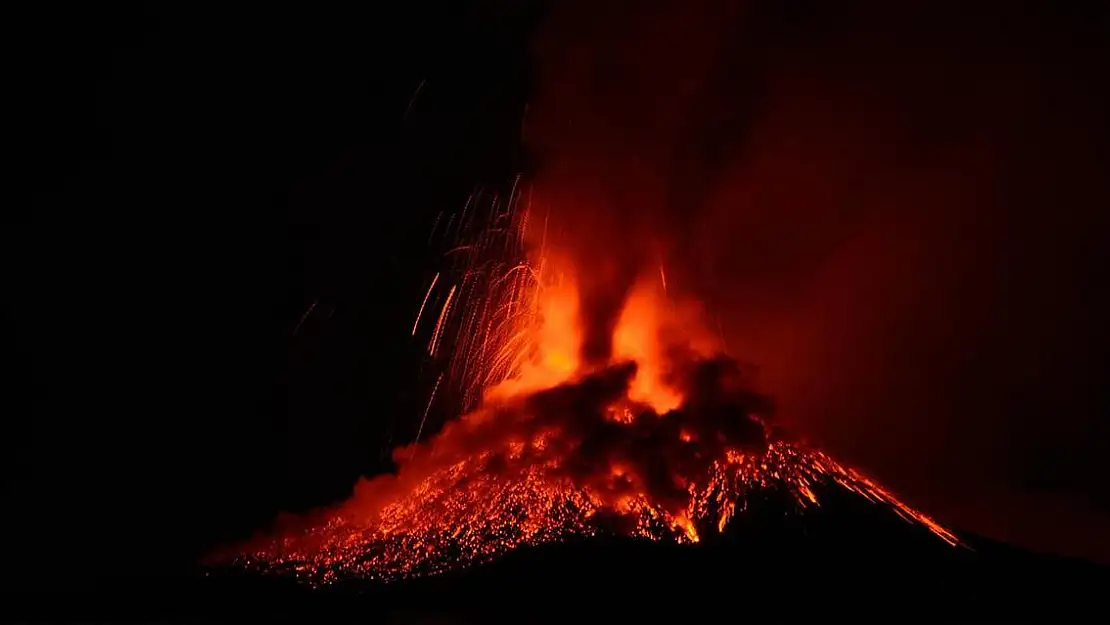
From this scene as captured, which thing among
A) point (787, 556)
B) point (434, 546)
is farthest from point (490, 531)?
point (787, 556)

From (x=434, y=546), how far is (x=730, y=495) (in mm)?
5115

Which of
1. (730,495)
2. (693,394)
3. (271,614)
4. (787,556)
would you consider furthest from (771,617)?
(271,614)

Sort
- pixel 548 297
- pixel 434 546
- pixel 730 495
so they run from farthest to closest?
pixel 548 297 → pixel 730 495 → pixel 434 546

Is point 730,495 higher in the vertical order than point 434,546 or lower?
higher

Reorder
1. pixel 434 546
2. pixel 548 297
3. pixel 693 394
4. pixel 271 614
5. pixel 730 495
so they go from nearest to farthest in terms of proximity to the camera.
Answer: pixel 271 614 < pixel 434 546 < pixel 730 495 < pixel 693 394 < pixel 548 297

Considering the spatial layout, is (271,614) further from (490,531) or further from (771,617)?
(771,617)

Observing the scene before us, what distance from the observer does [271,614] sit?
10281mm

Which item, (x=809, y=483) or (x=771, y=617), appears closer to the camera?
(x=771, y=617)

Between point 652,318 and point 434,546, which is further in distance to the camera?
point 652,318

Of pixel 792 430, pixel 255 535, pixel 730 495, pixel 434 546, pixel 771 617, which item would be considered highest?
pixel 792 430

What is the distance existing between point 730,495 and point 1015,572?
14.6ft

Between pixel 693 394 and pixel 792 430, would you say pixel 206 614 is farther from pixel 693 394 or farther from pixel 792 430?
pixel 792 430

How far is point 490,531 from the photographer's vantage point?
1294 cm

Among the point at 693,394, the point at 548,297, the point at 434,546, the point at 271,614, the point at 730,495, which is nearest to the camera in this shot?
the point at 271,614
